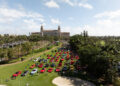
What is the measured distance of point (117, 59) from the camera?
2198 cm

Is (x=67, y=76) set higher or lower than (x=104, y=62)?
lower

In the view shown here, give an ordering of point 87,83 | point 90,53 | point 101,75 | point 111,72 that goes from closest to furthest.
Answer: point 111,72 < point 87,83 < point 90,53 < point 101,75

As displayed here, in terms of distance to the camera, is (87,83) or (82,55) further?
(82,55)

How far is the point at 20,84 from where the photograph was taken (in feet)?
77.2

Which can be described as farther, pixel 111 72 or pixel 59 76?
pixel 59 76

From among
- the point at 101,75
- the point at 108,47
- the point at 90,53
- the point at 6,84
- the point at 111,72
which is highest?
the point at 108,47

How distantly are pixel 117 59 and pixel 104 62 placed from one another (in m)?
3.46

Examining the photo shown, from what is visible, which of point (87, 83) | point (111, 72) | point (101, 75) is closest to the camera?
point (111, 72)

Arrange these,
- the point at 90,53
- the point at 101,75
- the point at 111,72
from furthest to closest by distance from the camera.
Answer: the point at 101,75 < the point at 90,53 < the point at 111,72

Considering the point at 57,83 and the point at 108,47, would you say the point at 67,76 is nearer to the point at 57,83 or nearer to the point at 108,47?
the point at 57,83

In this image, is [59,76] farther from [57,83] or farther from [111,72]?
[111,72]

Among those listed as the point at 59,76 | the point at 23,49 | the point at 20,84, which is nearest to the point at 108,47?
the point at 59,76

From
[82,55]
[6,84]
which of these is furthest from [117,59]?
[6,84]

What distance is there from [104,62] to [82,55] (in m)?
7.33
